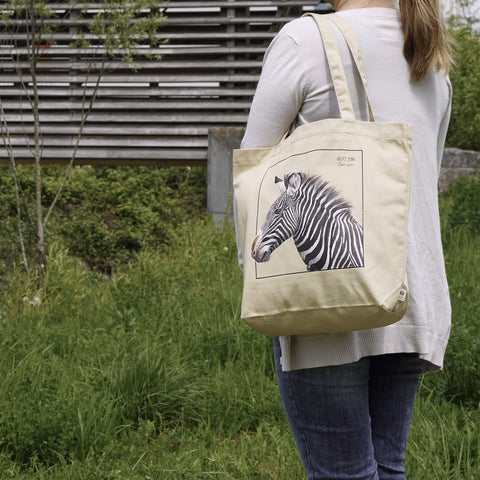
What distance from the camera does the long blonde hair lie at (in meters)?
1.39

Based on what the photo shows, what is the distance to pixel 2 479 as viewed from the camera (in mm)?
2688

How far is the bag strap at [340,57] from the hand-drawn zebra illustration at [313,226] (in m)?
0.16

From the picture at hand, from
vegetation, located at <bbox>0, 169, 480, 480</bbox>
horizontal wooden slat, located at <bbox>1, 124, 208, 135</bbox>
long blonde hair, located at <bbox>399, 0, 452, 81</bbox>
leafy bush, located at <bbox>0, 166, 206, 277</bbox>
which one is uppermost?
long blonde hair, located at <bbox>399, 0, 452, 81</bbox>

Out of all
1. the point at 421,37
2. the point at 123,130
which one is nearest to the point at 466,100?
the point at 123,130

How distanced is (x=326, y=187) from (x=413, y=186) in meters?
0.26

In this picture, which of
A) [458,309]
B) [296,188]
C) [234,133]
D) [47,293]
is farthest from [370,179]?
[234,133]

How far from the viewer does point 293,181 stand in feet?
4.22

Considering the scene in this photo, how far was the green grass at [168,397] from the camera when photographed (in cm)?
273

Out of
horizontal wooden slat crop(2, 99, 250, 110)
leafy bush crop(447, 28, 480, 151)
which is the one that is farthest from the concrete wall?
leafy bush crop(447, 28, 480, 151)

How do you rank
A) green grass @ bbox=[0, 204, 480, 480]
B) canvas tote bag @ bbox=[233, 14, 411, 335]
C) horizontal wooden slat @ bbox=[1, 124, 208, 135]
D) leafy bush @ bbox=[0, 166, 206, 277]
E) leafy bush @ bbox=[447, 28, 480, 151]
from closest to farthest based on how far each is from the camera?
canvas tote bag @ bbox=[233, 14, 411, 335] → green grass @ bbox=[0, 204, 480, 480] → horizontal wooden slat @ bbox=[1, 124, 208, 135] → leafy bush @ bbox=[0, 166, 206, 277] → leafy bush @ bbox=[447, 28, 480, 151]

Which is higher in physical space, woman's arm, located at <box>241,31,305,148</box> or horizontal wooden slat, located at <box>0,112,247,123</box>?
woman's arm, located at <box>241,31,305,148</box>

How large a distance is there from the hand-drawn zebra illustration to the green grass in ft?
5.43

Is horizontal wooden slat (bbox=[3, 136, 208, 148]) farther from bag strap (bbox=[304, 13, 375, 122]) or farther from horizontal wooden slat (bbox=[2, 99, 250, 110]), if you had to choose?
bag strap (bbox=[304, 13, 375, 122])

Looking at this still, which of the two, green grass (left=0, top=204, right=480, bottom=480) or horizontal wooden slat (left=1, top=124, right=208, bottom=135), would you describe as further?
horizontal wooden slat (left=1, top=124, right=208, bottom=135)
